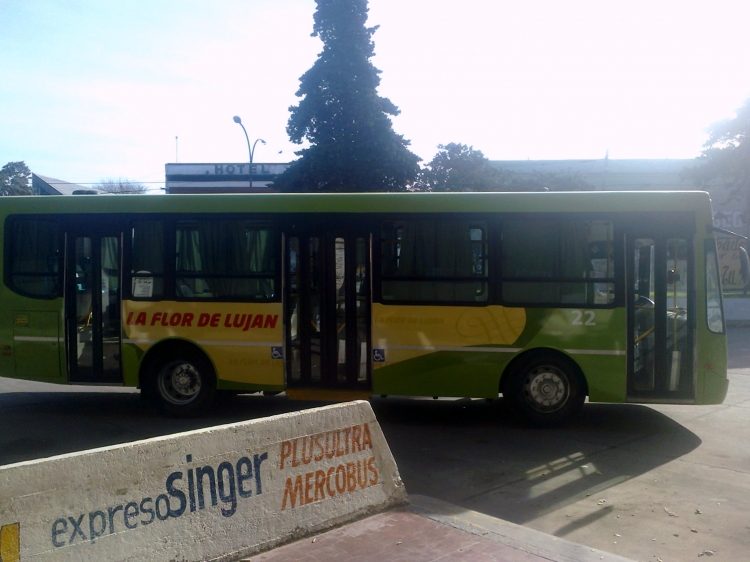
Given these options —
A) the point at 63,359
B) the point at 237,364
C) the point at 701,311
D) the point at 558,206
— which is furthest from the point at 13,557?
the point at 701,311

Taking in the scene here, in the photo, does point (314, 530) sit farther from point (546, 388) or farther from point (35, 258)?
point (35, 258)

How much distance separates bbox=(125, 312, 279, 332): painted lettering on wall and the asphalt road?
1305 millimetres

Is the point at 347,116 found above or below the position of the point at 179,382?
above

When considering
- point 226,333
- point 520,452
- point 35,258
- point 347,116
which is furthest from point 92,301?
point 347,116

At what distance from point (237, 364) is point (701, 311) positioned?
5941 mm

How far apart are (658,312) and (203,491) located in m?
6.28

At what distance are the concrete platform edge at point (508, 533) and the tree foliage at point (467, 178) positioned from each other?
96.5 feet

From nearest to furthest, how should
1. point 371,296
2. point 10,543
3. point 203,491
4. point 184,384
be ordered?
point 10,543
point 203,491
point 371,296
point 184,384

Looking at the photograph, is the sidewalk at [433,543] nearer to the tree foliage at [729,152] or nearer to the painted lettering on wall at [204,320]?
the painted lettering on wall at [204,320]

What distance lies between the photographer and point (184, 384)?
9828 millimetres

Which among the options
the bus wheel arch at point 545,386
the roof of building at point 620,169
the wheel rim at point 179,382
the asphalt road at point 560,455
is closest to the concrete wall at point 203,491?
the asphalt road at point 560,455

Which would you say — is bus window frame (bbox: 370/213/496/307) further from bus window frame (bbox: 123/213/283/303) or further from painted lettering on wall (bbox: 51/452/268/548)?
painted lettering on wall (bbox: 51/452/268/548)

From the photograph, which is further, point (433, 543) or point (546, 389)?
point (546, 389)

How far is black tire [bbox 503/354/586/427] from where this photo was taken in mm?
9047
